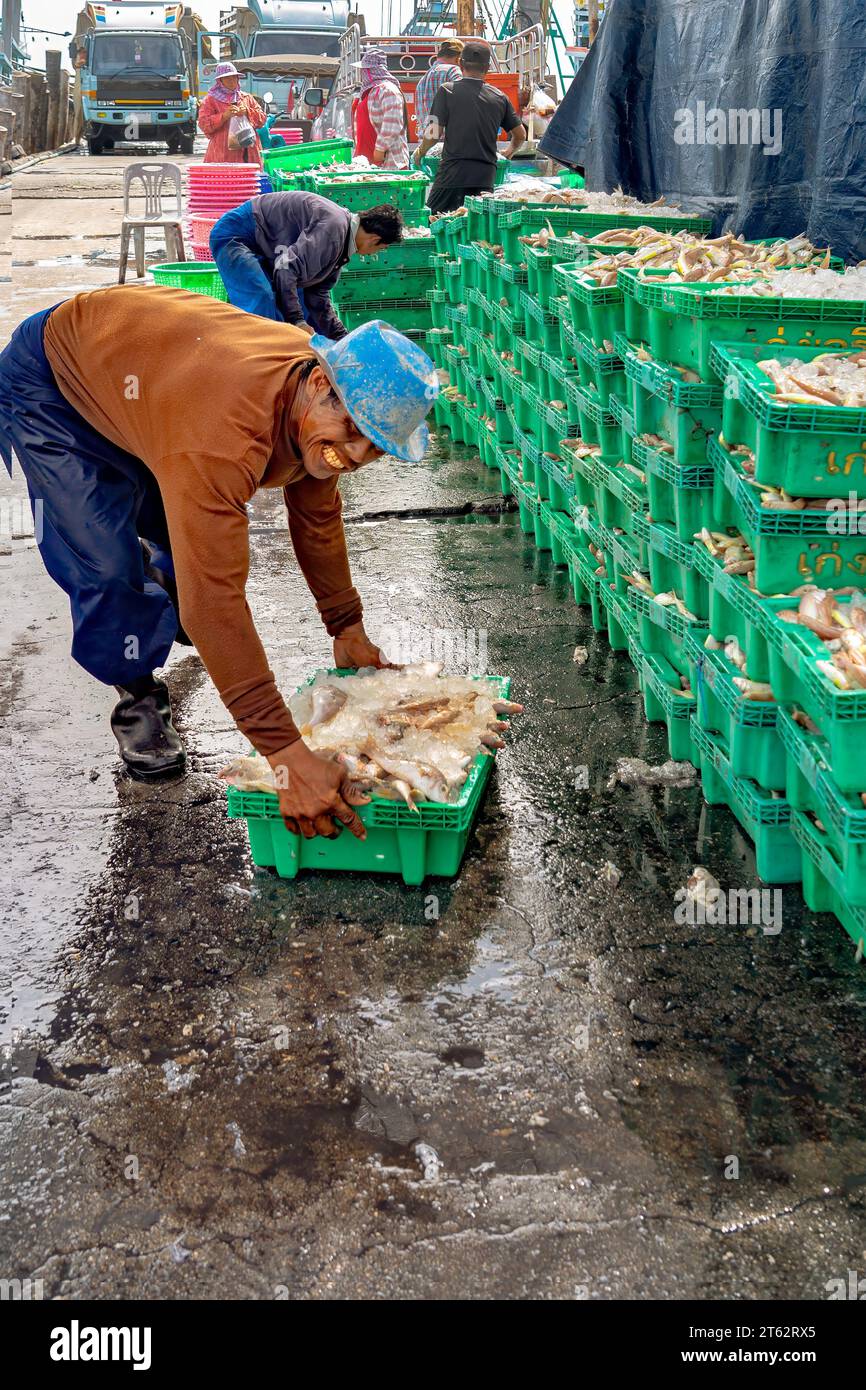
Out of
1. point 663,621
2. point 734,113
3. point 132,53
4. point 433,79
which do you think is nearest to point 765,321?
point 663,621

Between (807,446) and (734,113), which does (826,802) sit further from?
(734,113)

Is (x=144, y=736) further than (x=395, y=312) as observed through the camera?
No

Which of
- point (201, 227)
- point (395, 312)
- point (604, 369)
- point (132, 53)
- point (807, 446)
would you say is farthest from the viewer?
point (132, 53)

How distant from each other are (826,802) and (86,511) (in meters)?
2.44

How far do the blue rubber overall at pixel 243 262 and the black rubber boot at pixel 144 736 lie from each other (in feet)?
10.7

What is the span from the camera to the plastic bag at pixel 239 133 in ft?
47.9

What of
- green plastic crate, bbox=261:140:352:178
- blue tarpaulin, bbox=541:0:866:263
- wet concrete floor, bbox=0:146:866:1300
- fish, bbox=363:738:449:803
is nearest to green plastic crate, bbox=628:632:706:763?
wet concrete floor, bbox=0:146:866:1300

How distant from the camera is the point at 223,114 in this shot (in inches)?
579

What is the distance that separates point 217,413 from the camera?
296 cm

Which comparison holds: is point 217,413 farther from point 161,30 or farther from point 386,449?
point 161,30

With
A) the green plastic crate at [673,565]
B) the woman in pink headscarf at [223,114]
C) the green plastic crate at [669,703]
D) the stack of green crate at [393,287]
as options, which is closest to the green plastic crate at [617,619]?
the green plastic crate at [669,703]

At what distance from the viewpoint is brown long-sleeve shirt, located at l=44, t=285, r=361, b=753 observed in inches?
116

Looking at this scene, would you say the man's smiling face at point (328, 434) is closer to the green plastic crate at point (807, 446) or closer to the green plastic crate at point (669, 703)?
the green plastic crate at point (807, 446)
